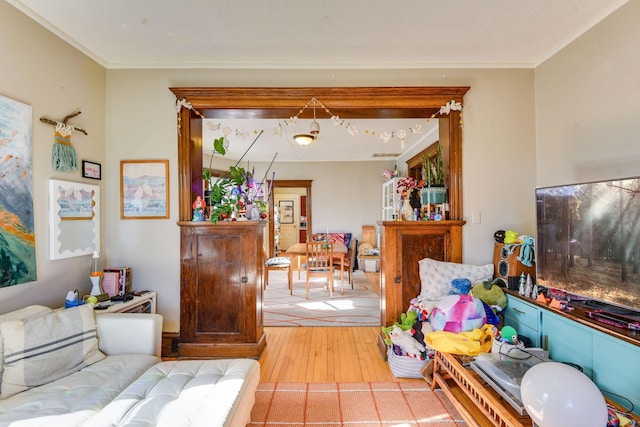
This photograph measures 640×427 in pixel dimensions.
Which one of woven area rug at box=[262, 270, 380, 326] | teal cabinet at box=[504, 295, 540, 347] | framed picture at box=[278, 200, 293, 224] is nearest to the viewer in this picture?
teal cabinet at box=[504, 295, 540, 347]

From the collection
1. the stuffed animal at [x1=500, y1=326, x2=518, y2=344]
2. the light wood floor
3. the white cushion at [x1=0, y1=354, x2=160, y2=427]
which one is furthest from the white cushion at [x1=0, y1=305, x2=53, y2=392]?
the stuffed animal at [x1=500, y1=326, x2=518, y2=344]

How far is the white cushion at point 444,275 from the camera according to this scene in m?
2.40

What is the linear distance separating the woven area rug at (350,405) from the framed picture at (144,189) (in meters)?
1.75

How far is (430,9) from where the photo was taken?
1.95 m

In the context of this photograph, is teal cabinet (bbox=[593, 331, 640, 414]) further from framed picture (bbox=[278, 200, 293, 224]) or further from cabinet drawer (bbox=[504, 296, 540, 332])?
framed picture (bbox=[278, 200, 293, 224])

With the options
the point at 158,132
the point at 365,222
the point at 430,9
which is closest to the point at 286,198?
the point at 365,222

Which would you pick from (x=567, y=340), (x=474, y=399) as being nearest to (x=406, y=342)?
(x=474, y=399)

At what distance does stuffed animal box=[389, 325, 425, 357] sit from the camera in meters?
2.23

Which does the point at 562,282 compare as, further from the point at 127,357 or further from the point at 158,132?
the point at 158,132

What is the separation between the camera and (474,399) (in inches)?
60.0

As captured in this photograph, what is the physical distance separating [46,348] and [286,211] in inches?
350

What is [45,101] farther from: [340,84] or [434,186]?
[434,186]

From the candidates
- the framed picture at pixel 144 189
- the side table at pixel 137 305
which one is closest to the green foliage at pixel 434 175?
the framed picture at pixel 144 189

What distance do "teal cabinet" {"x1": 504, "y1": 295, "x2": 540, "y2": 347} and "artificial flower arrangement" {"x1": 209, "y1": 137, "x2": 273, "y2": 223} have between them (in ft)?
7.14
